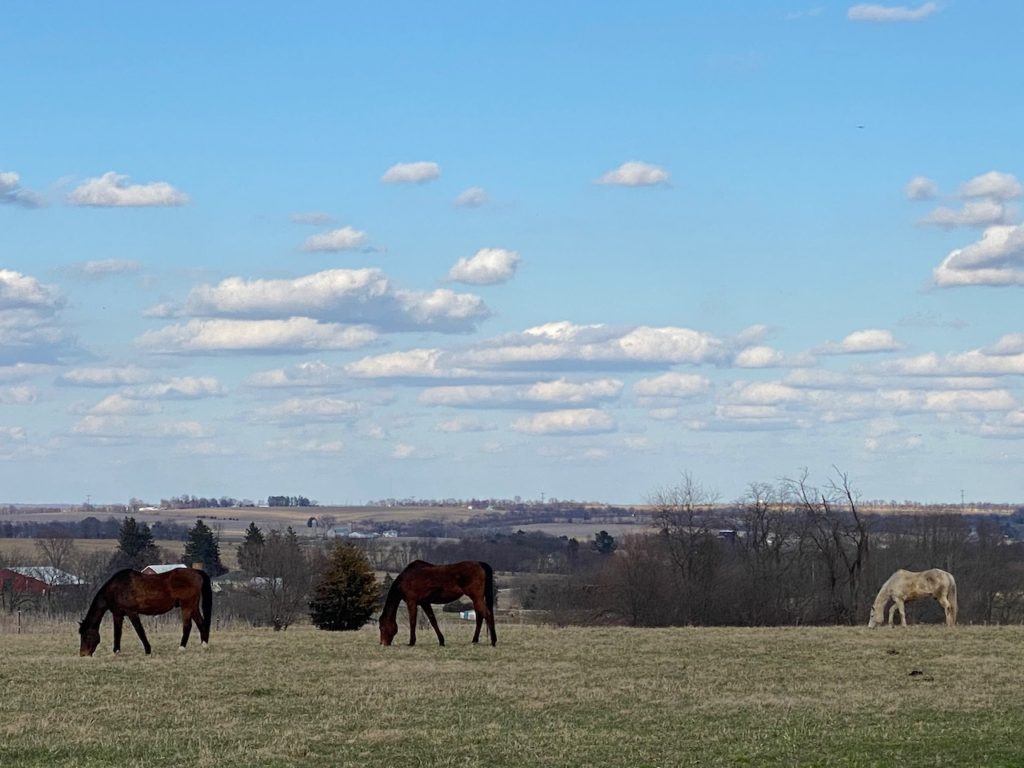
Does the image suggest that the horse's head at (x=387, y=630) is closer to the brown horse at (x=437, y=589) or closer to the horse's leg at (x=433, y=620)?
the brown horse at (x=437, y=589)

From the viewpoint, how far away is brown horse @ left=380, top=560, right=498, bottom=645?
30438 millimetres

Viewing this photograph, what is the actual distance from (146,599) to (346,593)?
60.3ft

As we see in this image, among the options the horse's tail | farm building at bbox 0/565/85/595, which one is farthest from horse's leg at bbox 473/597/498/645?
farm building at bbox 0/565/85/595

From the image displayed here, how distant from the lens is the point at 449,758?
16953 millimetres

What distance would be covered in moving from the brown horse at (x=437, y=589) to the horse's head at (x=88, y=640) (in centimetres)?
600

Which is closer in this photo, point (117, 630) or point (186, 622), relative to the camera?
point (117, 630)

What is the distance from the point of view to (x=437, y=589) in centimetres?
3072

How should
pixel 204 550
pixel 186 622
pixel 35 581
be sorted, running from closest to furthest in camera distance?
pixel 186 622, pixel 35 581, pixel 204 550

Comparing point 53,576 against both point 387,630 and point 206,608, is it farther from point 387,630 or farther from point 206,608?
point 387,630

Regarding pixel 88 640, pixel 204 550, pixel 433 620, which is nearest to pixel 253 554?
pixel 204 550

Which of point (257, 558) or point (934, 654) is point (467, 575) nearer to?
point (934, 654)

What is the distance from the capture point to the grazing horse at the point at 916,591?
119 ft

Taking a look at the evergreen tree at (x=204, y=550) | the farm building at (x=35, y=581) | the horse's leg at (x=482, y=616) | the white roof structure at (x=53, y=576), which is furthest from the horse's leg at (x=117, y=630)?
the evergreen tree at (x=204, y=550)

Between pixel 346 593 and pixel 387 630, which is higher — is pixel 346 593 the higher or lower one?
the lower one
